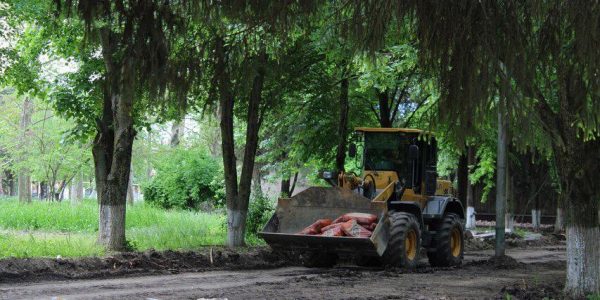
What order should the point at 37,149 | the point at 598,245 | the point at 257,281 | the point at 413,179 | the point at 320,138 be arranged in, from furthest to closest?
the point at 37,149
the point at 320,138
the point at 413,179
the point at 257,281
the point at 598,245

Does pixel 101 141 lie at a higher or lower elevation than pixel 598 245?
higher

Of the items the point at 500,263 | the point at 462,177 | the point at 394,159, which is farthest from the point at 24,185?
the point at 500,263

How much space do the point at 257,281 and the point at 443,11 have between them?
6550 millimetres

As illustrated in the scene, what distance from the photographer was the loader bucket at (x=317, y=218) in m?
14.9

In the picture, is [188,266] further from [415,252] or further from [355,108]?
[355,108]

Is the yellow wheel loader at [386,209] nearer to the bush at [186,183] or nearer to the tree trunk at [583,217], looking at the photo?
the tree trunk at [583,217]

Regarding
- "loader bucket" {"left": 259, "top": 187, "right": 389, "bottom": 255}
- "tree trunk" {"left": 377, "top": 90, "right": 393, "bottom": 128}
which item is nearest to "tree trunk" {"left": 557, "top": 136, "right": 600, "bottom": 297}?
"loader bucket" {"left": 259, "top": 187, "right": 389, "bottom": 255}

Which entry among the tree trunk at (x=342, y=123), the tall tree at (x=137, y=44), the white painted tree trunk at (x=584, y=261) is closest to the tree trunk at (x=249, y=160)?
the tree trunk at (x=342, y=123)

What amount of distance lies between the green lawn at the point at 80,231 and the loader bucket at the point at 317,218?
238cm

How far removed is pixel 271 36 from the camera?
9680 mm

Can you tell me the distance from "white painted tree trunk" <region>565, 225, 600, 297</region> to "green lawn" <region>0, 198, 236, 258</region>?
8.38 m

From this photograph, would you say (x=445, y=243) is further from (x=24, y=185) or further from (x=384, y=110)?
(x=24, y=185)

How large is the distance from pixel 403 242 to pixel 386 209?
80cm

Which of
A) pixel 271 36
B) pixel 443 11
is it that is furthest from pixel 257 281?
pixel 443 11
